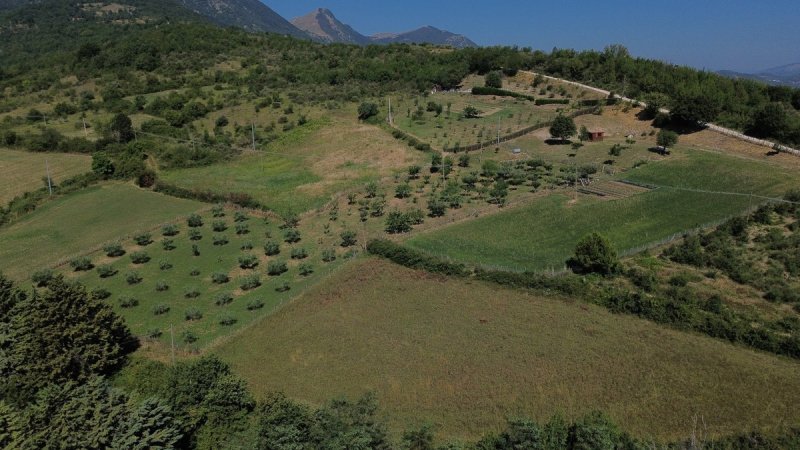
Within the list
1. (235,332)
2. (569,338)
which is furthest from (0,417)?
(569,338)

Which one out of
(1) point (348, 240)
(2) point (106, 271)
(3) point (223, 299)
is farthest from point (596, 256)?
(2) point (106, 271)

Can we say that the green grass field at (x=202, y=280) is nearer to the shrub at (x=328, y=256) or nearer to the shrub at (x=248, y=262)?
the shrub at (x=248, y=262)

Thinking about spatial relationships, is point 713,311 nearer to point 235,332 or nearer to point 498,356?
point 498,356

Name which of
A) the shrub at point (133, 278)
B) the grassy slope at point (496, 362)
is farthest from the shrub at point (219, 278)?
the grassy slope at point (496, 362)

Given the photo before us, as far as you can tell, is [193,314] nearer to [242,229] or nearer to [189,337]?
[189,337]

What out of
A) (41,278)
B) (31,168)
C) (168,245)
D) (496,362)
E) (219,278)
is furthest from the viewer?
(31,168)
